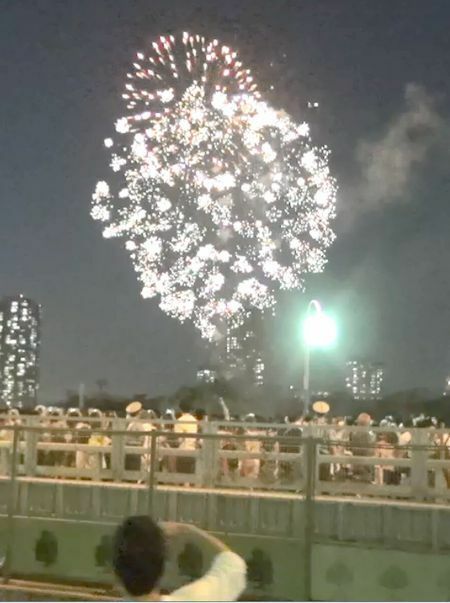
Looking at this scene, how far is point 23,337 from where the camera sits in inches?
4154

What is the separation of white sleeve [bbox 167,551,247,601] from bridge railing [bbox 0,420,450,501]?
6.19 meters

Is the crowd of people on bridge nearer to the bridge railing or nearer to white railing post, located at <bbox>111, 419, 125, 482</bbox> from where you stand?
the bridge railing

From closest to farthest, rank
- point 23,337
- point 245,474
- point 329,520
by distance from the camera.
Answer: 1. point 329,520
2. point 245,474
3. point 23,337

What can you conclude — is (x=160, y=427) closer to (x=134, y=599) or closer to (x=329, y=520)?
(x=329, y=520)

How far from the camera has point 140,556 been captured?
3.49m

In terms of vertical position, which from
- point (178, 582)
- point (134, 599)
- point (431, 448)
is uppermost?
point (431, 448)

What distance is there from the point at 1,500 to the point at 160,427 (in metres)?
3.41

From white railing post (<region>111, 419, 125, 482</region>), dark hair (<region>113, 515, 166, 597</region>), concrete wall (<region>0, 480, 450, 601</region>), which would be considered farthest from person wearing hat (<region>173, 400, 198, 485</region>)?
dark hair (<region>113, 515, 166, 597</region>)

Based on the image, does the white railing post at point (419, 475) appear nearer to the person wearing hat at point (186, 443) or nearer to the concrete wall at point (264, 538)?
the concrete wall at point (264, 538)

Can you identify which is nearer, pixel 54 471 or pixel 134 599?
pixel 134 599

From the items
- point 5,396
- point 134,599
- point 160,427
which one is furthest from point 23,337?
point 134,599

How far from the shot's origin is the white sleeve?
3.99 meters

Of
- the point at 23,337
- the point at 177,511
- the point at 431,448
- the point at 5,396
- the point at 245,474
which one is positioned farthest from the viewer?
the point at 23,337

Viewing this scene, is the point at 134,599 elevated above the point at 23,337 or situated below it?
below
